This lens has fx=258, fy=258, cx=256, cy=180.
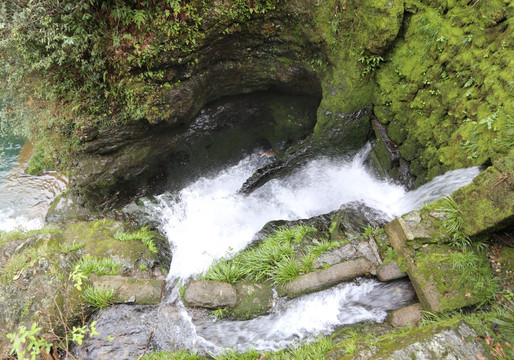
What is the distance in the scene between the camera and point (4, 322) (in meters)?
4.15

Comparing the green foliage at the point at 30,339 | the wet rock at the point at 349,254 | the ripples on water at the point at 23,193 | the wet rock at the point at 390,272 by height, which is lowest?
the green foliage at the point at 30,339

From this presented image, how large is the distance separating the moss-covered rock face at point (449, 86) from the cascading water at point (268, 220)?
57 cm

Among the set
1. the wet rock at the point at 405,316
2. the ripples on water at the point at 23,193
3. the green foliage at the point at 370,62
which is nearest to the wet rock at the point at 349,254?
the wet rock at the point at 405,316

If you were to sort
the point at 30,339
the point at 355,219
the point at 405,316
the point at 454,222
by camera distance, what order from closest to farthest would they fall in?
the point at 30,339, the point at 405,316, the point at 454,222, the point at 355,219

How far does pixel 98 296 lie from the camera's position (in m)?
4.44

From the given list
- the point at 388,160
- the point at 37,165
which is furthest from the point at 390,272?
the point at 37,165

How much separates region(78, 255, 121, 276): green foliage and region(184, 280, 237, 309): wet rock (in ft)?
5.40

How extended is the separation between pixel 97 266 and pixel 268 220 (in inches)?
157

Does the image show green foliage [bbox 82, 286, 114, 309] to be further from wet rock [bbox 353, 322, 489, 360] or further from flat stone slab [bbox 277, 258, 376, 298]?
wet rock [bbox 353, 322, 489, 360]

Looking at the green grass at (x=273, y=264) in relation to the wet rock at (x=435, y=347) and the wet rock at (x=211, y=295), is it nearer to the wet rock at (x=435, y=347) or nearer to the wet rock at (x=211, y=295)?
the wet rock at (x=211, y=295)

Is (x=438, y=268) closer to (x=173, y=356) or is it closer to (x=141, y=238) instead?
(x=173, y=356)

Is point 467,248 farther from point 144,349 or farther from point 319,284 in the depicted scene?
point 144,349

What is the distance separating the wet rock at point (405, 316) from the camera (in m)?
3.52

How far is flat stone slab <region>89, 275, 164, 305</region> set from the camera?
4.56 meters
